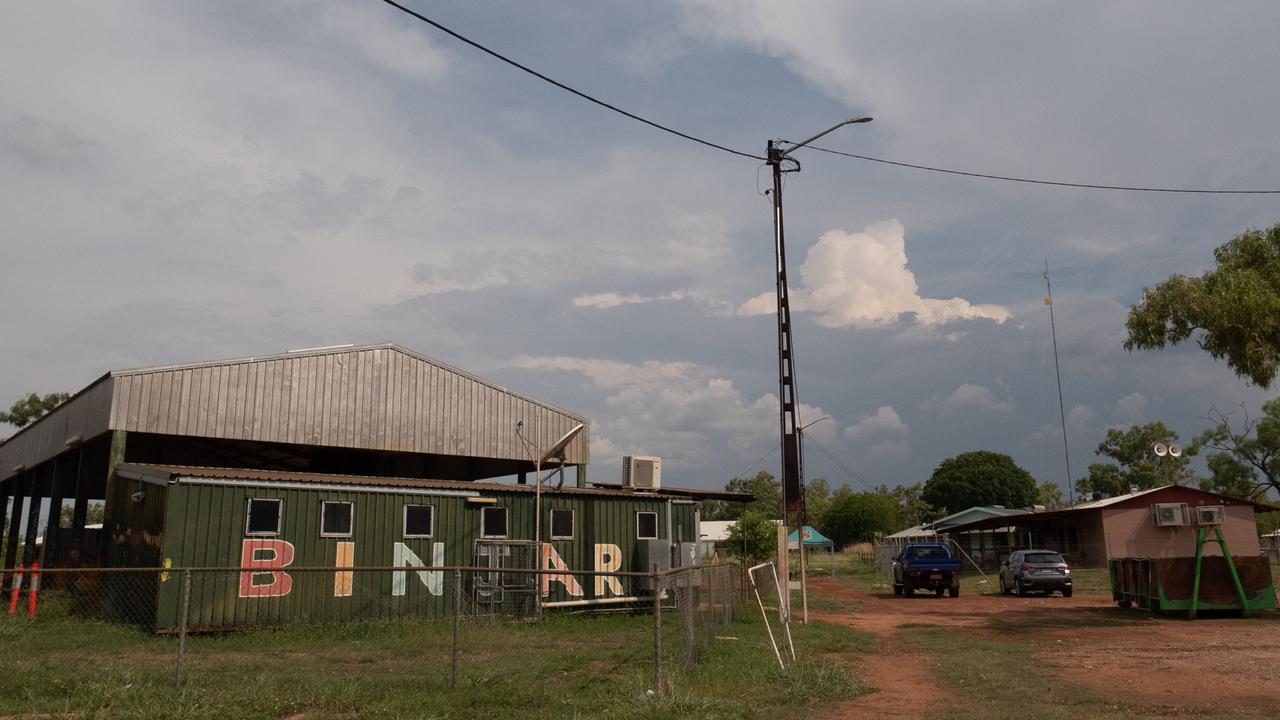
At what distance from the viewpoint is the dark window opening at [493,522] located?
21625 mm

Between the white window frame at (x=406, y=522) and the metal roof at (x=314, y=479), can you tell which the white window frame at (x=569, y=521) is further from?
the white window frame at (x=406, y=522)

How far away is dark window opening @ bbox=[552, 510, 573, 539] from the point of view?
22547mm

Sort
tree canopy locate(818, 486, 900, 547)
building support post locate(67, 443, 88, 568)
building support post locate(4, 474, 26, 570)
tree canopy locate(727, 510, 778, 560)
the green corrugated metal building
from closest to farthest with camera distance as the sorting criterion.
Answer: 1. the green corrugated metal building
2. building support post locate(67, 443, 88, 568)
3. building support post locate(4, 474, 26, 570)
4. tree canopy locate(727, 510, 778, 560)
5. tree canopy locate(818, 486, 900, 547)

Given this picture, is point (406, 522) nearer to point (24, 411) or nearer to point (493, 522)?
point (493, 522)

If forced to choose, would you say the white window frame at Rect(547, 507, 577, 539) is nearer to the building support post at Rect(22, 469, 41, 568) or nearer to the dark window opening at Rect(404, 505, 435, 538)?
the dark window opening at Rect(404, 505, 435, 538)

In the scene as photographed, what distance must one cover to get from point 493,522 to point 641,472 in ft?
14.9

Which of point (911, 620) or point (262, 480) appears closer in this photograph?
point (262, 480)

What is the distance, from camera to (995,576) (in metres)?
45.4

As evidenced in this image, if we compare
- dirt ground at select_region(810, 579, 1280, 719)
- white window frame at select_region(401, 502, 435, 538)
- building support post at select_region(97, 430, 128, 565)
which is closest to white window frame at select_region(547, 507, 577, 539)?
white window frame at select_region(401, 502, 435, 538)

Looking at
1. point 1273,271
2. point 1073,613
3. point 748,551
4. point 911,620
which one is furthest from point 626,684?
point 748,551

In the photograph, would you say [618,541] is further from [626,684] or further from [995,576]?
[995,576]

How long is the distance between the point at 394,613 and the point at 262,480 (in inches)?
158

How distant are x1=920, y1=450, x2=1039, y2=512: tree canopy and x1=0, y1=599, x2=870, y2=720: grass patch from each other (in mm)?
88301

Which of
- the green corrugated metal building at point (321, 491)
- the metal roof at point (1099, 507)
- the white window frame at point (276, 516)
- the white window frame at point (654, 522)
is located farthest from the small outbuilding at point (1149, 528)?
the white window frame at point (276, 516)
